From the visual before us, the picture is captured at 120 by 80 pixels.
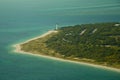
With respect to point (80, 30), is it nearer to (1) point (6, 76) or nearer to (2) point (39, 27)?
(2) point (39, 27)

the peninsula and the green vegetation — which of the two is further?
the green vegetation

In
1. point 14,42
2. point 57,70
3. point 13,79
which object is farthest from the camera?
point 14,42

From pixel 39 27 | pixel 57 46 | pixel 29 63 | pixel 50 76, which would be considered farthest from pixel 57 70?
pixel 39 27

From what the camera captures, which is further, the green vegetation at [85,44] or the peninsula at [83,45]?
the green vegetation at [85,44]

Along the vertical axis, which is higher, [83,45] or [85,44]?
[85,44]

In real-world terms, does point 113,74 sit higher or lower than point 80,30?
lower
